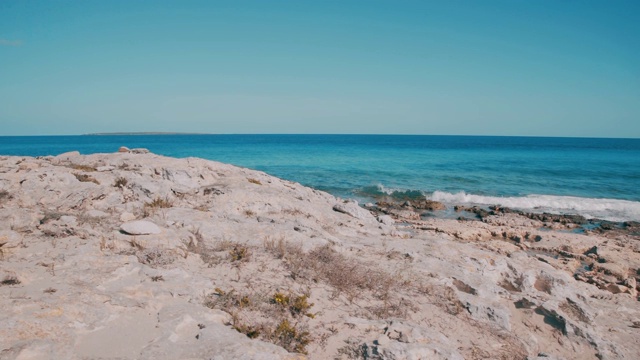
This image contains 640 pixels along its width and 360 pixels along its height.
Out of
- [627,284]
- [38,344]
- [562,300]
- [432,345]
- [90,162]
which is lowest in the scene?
[627,284]

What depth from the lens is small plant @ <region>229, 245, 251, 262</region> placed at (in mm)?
6699

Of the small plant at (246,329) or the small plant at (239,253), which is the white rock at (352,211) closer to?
the small plant at (239,253)

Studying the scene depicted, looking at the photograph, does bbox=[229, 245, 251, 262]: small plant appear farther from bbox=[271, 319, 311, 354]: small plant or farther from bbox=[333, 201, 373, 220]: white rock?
bbox=[333, 201, 373, 220]: white rock

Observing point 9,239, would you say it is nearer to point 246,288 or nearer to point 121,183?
point 121,183

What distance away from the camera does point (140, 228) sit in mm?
6938

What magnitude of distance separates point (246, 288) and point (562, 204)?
25413 mm

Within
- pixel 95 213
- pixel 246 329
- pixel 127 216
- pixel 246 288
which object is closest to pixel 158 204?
pixel 127 216

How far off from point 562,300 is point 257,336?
22.7ft

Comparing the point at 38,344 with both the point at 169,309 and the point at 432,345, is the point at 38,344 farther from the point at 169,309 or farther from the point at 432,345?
the point at 432,345

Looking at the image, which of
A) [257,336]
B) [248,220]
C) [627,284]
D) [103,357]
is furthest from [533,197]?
[103,357]

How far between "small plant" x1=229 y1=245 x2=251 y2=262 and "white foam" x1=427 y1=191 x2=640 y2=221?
2032 cm

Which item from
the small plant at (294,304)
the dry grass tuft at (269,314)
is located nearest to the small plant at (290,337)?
the dry grass tuft at (269,314)

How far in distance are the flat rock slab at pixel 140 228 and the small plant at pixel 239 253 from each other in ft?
5.59

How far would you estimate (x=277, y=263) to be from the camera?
6789 millimetres
